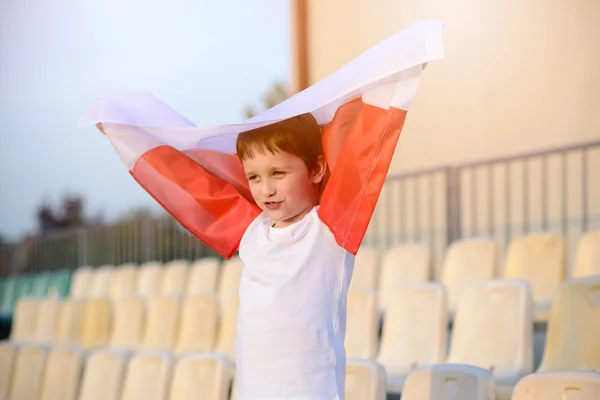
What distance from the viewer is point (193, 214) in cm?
171

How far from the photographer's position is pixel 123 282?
5.89 metres

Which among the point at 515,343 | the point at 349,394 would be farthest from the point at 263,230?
the point at 515,343

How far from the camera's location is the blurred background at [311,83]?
4828 millimetres

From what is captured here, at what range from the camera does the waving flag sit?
4.66ft

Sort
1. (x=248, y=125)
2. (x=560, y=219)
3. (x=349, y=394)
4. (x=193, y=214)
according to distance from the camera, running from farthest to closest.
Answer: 1. (x=560, y=219)
2. (x=349, y=394)
3. (x=193, y=214)
4. (x=248, y=125)

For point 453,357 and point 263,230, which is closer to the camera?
point 263,230

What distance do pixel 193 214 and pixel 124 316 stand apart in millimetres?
2836

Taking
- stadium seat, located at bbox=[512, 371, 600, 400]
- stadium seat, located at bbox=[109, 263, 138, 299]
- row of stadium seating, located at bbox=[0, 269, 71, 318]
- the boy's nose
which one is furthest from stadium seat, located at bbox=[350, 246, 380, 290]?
row of stadium seating, located at bbox=[0, 269, 71, 318]

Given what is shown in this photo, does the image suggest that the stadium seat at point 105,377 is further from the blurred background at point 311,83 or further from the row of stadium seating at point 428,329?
the blurred background at point 311,83

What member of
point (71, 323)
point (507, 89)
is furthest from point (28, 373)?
point (507, 89)

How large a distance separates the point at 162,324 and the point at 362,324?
131 centimetres

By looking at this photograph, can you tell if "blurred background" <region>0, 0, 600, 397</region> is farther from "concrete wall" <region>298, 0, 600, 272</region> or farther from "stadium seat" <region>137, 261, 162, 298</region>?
"stadium seat" <region>137, 261, 162, 298</region>

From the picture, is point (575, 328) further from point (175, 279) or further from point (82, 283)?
point (82, 283)

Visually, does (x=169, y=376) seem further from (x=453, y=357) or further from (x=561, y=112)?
(x=561, y=112)
